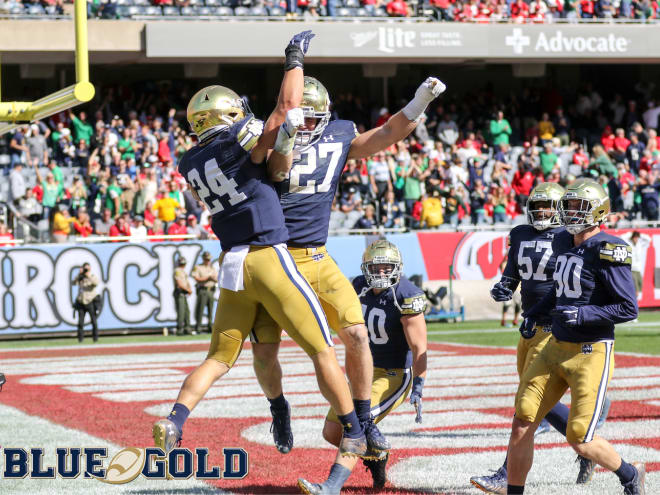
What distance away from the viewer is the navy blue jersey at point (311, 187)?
587cm

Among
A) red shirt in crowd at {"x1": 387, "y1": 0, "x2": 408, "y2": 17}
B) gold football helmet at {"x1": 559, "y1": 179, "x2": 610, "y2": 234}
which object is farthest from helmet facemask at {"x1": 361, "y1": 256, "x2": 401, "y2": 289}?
red shirt in crowd at {"x1": 387, "y1": 0, "x2": 408, "y2": 17}

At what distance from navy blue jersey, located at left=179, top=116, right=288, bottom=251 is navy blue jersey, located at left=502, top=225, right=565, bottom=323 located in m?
2.14

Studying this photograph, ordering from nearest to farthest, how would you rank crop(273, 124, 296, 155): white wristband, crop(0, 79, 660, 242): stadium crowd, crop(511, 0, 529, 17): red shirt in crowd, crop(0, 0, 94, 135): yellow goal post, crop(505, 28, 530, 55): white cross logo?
crop(273, 124, 296, 155): white wristband
crop(0, 0, 94, 135): yellow goal post
crop(0, 79, 660, 242): stadium crowd
crop(505, 28, 530, 55): white cross logo
crop(511, 0, 529, 17): red shirt in crowd

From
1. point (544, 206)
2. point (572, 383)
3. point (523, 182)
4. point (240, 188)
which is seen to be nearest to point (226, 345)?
point (240, 188)

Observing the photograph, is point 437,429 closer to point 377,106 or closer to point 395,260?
point 395,260

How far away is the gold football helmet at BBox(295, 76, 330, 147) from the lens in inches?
229

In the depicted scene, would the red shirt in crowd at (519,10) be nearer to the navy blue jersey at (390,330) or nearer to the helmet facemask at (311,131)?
the navy blue jersey at (390,330)

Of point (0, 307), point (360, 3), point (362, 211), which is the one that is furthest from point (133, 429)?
point (360, 3)

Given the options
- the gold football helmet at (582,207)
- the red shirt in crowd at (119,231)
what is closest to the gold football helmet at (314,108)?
the gold football helmet at (582,207)

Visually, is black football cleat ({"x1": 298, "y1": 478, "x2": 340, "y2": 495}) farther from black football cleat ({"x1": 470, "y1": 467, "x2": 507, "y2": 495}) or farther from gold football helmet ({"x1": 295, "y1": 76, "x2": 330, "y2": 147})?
gold football helmet ({"x1": 295, "y1": 76, "x2": 330, "y2": 147})

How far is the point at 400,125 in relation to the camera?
18.6 ft

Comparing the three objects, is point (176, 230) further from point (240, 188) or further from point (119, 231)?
point (240, 188)

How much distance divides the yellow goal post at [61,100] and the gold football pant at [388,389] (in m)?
2.41

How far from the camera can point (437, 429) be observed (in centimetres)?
823
